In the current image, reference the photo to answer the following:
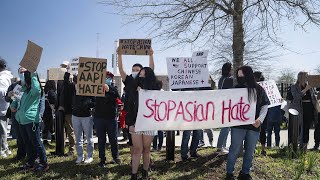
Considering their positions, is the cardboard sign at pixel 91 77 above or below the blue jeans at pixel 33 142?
above

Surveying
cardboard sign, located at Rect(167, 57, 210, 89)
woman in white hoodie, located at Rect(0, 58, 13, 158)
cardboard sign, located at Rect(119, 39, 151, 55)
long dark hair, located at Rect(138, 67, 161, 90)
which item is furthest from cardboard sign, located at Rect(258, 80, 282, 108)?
woman in white hoodie, located at Rect(0, 58, 13, 158)

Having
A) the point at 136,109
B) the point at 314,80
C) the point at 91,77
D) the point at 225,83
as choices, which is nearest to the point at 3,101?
Answer: the point at 91,77

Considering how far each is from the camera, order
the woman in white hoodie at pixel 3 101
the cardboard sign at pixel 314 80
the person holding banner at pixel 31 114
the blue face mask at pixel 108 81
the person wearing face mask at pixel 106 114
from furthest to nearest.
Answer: the cardboard sign at pixel 314 80 < the woman in white hoodie at pixel 3 101 < the blue face mask at pixel 108 81 < the person wearing face mask at pixel 106 114 < the person holding banner at pixel 31 114

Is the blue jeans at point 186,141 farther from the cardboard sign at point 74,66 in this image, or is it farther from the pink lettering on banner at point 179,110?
the cardboard sign at point 74,66

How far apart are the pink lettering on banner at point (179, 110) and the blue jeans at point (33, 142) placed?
201cm

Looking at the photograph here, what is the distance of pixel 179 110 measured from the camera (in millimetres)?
5961

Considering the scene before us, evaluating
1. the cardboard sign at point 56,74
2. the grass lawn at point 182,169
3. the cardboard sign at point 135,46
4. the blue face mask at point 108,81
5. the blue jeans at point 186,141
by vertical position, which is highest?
the cardboard sign at point 135,46

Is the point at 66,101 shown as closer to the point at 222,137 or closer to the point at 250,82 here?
the point at 222,137

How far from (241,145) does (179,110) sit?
1146 millimetres

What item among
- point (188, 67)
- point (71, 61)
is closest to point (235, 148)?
point (188, 67)

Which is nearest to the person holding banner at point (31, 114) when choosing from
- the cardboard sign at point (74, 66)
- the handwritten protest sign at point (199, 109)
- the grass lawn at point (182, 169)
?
the grass lawn at point (182, 169)

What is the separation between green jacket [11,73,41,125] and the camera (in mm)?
6013

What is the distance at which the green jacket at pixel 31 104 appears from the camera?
19.7ft

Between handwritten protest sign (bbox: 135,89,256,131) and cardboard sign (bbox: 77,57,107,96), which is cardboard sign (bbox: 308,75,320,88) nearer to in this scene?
handwritten protest sign (bbox: 135,89,256,131)
